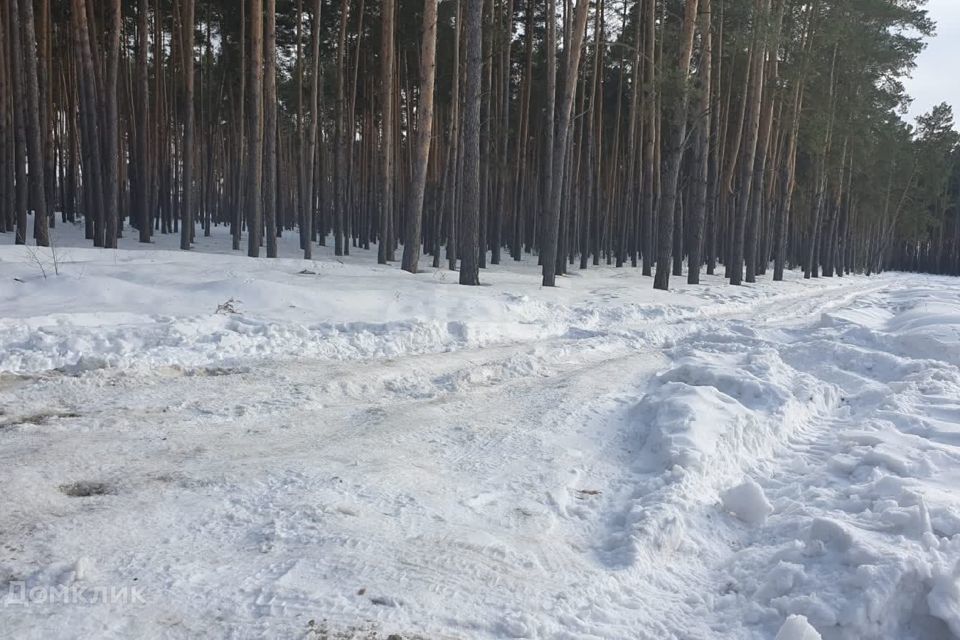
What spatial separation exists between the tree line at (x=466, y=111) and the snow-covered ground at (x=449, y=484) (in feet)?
24.4

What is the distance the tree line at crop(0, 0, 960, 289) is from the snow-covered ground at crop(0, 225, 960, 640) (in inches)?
293

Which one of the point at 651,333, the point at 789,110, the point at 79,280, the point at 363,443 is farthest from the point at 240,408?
the point at 789,110

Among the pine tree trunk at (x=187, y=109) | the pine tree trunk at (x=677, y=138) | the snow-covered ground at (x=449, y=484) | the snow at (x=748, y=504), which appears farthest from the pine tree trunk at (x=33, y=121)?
the snow at (x=748, y=504)

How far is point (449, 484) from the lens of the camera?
3.57 m

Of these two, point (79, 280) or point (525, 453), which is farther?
point (79, 280)

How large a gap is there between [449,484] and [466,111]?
1069 cm

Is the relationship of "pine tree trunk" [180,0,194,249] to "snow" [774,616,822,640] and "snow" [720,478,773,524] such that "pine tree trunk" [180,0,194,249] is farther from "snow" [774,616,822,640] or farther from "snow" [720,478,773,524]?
"snow" [774,616,822,640]

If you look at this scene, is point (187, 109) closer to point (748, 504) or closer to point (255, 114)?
point (255, 114)

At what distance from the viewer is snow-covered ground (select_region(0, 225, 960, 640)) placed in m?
2.41

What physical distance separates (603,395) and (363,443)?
239 centimetres

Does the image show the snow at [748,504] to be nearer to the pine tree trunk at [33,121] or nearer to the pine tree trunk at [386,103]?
the pine tree trunk at [33,121]

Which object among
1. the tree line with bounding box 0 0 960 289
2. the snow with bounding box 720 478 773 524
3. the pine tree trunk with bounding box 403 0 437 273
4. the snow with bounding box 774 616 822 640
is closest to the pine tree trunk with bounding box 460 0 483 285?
the tree line with bounding box 0 0 960 289

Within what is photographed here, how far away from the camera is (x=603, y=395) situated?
5.65 metres

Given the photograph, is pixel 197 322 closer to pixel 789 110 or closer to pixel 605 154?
pixel 789 110
